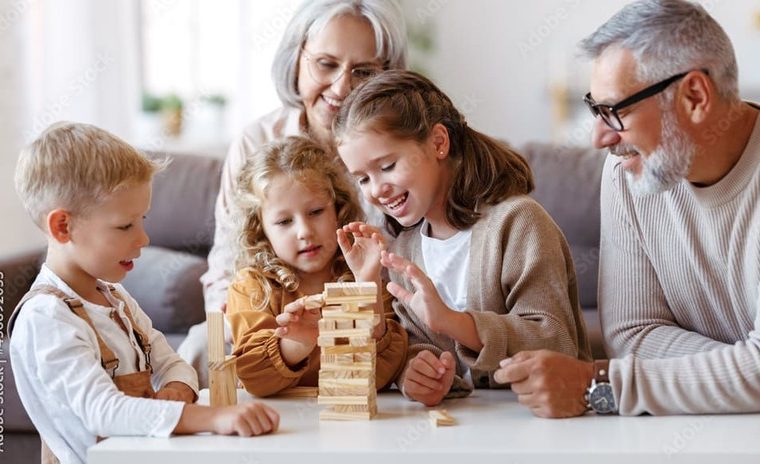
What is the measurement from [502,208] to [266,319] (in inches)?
20.6

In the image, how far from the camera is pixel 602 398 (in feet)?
5.44

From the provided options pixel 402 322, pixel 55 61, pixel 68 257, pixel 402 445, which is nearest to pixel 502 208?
pixel 402 322

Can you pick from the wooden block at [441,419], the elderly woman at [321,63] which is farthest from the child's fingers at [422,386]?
the elderly woman at [321,63]

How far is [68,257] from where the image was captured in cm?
173

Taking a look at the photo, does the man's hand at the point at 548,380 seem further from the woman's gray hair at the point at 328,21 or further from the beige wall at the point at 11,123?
the beige wall at the point at 11,123

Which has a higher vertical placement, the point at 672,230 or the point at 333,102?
the point at 333,102

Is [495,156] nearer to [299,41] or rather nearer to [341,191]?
[341,191]

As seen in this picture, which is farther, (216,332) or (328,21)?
(328,21)

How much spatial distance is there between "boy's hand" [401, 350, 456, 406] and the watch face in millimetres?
259

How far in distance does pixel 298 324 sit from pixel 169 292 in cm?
174

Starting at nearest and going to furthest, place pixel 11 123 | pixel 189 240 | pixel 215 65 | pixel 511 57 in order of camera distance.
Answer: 1. pixel 189 240
2. pixel 11 123
3. pixel 215 65
4. pixel 511 57

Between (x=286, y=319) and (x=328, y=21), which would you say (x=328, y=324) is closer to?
(x=286, y=319)

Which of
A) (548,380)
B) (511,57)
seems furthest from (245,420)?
(511,57)

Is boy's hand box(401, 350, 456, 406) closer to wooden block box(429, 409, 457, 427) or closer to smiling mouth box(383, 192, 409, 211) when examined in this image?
wooden block box(429, 409, 457, 427)
